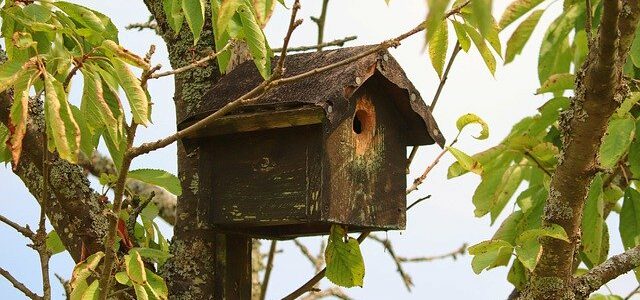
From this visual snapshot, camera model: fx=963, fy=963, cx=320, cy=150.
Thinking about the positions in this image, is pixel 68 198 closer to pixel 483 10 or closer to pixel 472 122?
pixel 472 122

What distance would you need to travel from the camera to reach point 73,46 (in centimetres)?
→ 263

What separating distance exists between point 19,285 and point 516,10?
5.69ft

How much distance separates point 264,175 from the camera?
2514 mm

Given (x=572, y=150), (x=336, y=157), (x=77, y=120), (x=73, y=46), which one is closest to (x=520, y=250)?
(x=572, y=150)

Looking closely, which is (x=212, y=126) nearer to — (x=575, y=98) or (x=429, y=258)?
(x=575, y=98)

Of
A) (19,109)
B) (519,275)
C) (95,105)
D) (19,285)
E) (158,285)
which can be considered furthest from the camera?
(519,275)

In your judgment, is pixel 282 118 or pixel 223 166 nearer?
pixel 282 118

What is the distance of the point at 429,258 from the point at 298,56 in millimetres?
1232

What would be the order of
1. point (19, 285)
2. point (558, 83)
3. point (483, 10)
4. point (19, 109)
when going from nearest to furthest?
1. point (483, 10)
2. point (19, 109)
3. point (19, 285)
4. point (558, 83)

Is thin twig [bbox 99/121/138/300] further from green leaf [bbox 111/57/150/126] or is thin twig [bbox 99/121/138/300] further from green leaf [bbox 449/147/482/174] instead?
green leaf [bbox 449/147/482/174]

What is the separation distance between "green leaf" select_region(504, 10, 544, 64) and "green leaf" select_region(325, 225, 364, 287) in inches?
45.5

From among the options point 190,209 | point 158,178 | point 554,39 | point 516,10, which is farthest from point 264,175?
point 554,39

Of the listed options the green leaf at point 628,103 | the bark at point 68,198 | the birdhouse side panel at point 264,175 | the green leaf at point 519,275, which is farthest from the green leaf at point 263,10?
the green leaf at point 519,275

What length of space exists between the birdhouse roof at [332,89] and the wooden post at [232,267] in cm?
36
